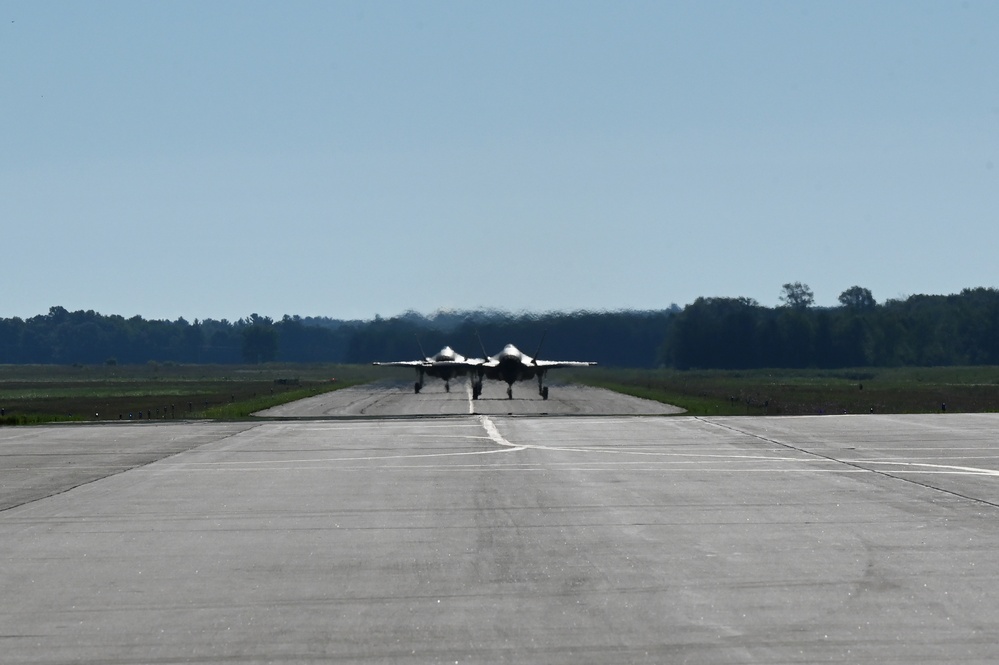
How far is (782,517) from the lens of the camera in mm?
15617

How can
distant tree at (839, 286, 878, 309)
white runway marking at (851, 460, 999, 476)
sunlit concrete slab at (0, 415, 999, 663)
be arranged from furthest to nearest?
distant tree at (839, 286, 878, 309) → white runway marking at (851, 460, 999, 476) → sunlit concrete slab at (0, 415, 999, 663)

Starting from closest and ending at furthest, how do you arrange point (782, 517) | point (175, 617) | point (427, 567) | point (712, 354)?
point (175, 617) < point (427, 567) < point (782, 517) < point (712, 354)

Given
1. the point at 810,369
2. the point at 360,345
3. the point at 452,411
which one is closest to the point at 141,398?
the point at 452,411

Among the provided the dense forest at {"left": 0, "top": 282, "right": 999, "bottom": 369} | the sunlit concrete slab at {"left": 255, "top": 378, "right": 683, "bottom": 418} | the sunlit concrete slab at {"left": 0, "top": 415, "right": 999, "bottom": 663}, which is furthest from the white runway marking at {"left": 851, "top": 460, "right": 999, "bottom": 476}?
the dense forest at {"left": 0, "top": 282, "right": 999, "bottom": 369}

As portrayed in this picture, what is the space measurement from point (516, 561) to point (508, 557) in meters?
0.27

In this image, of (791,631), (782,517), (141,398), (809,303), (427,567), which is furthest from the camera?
(809,303)

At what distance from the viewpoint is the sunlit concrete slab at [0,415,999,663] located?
9156mm

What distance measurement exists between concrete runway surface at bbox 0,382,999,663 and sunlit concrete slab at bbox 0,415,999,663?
0.04 meters

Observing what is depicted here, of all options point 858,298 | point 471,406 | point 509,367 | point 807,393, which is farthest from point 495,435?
point 858,298

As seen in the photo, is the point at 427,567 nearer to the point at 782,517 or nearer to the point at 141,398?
Answer: the point at 782,517

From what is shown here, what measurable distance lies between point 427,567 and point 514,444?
55.1 feet

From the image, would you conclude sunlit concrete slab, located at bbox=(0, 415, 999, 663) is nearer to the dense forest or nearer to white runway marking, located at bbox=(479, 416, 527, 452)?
white runway marking, located at bbox=(479, 416, 527, 452)

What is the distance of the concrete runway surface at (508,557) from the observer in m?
9.16

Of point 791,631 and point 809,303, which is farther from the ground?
point 809,303
